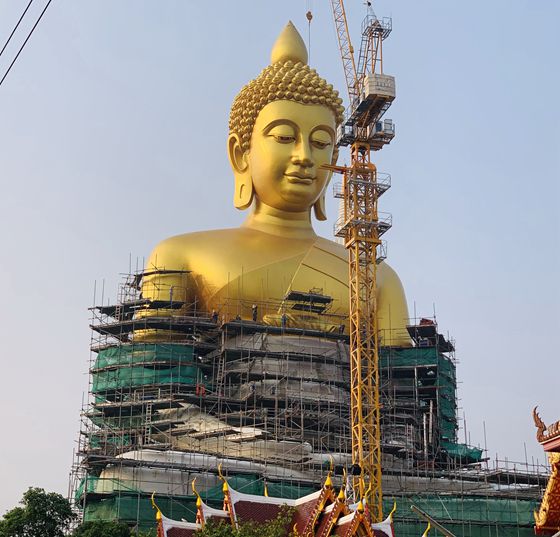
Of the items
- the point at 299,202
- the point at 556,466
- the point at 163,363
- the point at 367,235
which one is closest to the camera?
the point at 556,466

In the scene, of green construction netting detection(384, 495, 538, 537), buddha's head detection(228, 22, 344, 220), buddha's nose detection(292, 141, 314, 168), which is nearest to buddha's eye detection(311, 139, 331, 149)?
buddha's head detection(228, 22, 344, 220)

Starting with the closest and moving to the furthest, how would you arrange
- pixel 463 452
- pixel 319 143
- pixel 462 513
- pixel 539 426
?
1. pixel 539 426
2. pixel 462 513
3. pixel 463 452
4. pixel 319 143

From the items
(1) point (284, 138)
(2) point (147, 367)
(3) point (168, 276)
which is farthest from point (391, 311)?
(2) point (147, 367)

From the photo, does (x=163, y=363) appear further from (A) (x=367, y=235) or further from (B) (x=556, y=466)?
(B) (x=556, y=466)

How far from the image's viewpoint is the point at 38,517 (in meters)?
25.6

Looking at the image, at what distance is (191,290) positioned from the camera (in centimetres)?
3472

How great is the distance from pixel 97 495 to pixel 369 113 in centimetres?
1179

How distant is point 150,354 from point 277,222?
5825 millimetres

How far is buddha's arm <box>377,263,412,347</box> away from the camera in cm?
3581

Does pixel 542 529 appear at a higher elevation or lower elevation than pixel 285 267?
lower

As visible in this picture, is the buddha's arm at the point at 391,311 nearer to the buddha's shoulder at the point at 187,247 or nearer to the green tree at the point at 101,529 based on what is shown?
the buddha's shoulder at the point at 187,247

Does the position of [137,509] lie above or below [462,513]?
below

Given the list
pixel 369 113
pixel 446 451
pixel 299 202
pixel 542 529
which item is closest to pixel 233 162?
pixel 299 202

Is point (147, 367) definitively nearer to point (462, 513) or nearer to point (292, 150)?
point (292, 150)
